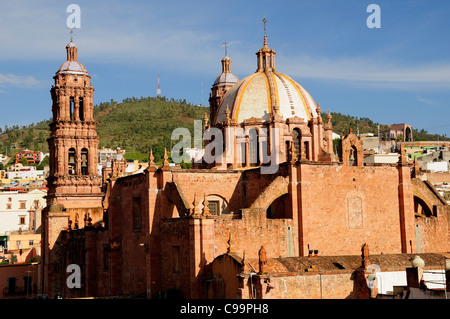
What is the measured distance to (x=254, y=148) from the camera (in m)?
42.8

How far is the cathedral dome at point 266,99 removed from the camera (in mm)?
43344

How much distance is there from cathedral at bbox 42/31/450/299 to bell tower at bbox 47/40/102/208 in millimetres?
9377

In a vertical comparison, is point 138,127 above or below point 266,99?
above

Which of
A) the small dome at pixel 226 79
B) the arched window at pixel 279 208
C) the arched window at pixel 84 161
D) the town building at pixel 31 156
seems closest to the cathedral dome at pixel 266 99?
the arched window at pixel 279 208

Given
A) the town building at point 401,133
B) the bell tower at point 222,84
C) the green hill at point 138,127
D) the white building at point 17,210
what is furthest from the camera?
the green hill at point 138,127

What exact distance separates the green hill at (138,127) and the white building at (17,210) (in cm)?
4570

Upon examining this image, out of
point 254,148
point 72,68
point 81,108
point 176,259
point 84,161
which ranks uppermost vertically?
point 72,68

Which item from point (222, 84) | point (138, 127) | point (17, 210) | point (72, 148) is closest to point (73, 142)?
point (72, 148)

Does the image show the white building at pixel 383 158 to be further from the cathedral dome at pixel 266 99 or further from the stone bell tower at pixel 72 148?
the cathedral dome at pixel 266 99

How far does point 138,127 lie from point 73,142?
109 metres

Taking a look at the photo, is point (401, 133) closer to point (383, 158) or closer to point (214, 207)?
point (383, 158)

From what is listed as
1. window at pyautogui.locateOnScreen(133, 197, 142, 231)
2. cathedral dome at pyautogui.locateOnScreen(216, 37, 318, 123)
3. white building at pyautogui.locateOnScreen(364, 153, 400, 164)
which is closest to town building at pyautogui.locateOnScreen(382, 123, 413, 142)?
white building at pyautogui.locateOnScreen(364, 153, 400, 164)

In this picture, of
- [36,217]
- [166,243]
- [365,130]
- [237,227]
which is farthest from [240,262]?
[365,130]

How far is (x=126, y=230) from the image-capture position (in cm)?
4191
